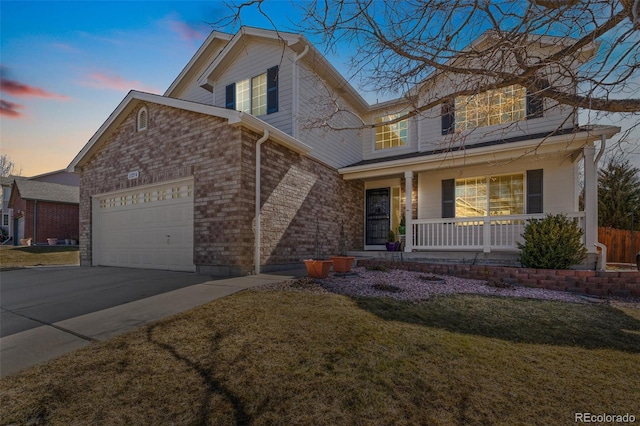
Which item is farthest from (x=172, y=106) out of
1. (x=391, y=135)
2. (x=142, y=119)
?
(x=391, y=135)

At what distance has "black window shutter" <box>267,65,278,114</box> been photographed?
9.42 metres

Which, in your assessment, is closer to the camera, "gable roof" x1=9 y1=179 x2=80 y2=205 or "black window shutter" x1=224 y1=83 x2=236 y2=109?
"black window shutter" x1=224 y1=83 x2=236 y2=109

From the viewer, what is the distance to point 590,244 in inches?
281

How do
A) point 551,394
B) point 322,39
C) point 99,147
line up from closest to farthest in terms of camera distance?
1. point 551,394
2. point 322,39
3. point 99,147

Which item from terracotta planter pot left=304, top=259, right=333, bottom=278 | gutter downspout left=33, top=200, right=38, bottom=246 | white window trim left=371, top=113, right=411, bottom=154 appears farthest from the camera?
gutter downspout left=33, top=200, right=38, bottom=246

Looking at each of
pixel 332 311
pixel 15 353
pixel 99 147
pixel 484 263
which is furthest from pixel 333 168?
pixel 15 353

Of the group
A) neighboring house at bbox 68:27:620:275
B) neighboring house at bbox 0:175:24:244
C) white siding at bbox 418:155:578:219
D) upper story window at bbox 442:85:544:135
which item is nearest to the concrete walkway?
neighboring house at bbox 68:27:620:275

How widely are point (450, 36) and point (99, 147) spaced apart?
11137 millimetres

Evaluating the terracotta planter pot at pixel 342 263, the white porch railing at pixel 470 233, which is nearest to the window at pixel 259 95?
the terracotta planter pot at pixel 342 263

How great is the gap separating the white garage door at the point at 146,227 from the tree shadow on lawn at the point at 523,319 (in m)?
5.41

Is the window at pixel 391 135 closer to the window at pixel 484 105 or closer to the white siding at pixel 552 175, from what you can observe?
the white siding at pixel 552 175

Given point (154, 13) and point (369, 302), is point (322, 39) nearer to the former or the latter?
point (154, 13)

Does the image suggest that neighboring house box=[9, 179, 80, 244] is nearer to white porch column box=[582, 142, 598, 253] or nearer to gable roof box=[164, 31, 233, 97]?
gable roof box=[164, 31, 233, 97]

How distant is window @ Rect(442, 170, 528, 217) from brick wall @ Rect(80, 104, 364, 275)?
3862 millimetres
